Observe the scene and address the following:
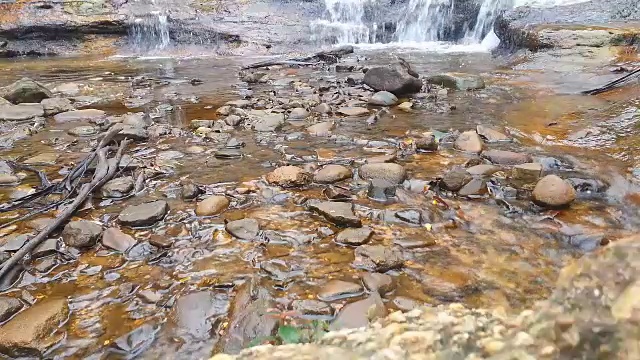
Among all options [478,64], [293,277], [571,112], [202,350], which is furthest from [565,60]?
[202,350]

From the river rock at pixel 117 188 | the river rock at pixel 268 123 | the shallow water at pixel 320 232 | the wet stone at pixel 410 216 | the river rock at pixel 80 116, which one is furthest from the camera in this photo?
the river rock at pixel 80 116

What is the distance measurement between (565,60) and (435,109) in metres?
4.10

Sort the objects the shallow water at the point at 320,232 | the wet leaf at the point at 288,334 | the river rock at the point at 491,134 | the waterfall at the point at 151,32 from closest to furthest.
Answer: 1. the wet leaf at the point at 288,334
2. the shallow water at the point at 320,232
3. the river rock at the point at 491,134
4. the waterfall at the point at 151,32

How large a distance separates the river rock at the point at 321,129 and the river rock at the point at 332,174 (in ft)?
3.83

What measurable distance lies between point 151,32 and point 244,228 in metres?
14.0

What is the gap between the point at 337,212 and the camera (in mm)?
2932

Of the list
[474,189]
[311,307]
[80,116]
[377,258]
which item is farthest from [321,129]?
[80,116]

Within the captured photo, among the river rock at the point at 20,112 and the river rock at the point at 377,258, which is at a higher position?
the river rock at the point at 20,112

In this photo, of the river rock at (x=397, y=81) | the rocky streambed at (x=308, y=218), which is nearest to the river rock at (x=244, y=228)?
the rocky streambed at (x=308, y=218)

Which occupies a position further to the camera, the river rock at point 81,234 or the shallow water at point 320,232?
the river rock at point 81,234

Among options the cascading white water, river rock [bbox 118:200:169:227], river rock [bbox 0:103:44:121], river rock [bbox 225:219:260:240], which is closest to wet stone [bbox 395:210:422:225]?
river rock [bbox 225:219:260:240]

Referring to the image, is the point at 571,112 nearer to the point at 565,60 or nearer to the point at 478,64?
the point at 565,60

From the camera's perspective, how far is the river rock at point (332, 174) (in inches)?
139

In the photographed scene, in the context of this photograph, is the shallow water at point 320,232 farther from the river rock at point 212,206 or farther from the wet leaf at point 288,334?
the wet leaf at point 288,334
